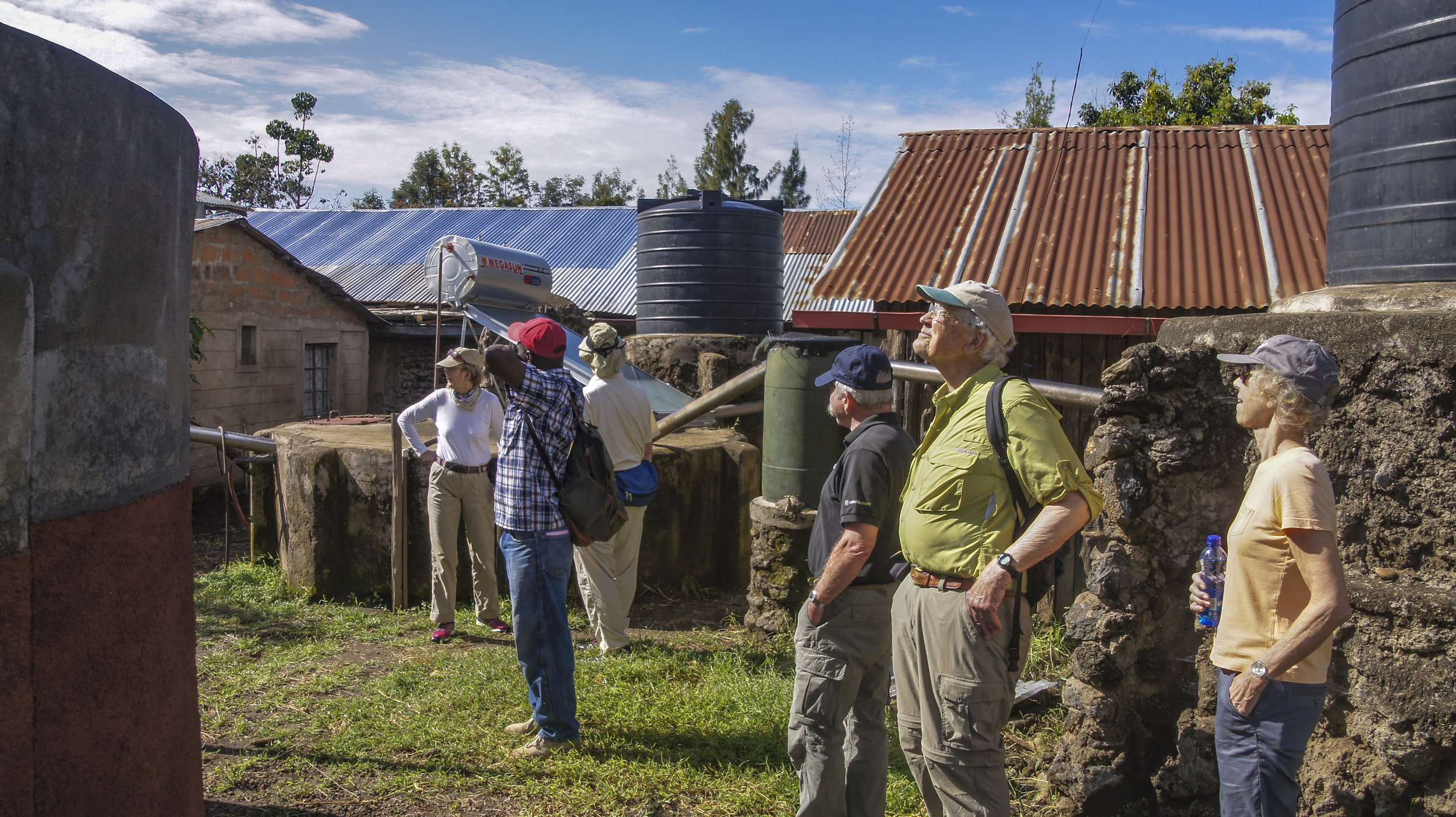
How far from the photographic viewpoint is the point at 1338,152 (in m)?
3.28

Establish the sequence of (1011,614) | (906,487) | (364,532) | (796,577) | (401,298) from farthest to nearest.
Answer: (401,298), (364,532), (796,577), (906,487), (1011,614)

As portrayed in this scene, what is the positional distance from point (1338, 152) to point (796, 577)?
3.29 m

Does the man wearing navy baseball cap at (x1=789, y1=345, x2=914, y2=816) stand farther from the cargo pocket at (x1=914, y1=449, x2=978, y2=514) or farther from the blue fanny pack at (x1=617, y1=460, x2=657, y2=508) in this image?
the blue fanny pack at (x1=617, y1=460, x2=657, y2=508)

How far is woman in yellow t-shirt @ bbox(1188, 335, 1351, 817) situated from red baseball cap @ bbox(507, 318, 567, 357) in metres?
2.69

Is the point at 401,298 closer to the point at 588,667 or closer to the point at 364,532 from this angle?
the point at 364,532

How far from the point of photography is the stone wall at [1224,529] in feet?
8.55

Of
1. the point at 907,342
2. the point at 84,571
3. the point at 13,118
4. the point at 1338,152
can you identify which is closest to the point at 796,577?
the point at 907,342

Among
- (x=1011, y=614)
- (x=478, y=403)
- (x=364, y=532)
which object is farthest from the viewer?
(x=364, y=532)

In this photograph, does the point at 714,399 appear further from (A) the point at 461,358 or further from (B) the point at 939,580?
(B) the point at 939,580

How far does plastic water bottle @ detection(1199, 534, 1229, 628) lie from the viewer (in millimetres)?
2703

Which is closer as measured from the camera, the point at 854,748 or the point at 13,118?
the point at 13,118

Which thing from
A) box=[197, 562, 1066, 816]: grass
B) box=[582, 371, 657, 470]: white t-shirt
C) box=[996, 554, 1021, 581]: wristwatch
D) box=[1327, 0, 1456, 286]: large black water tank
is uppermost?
box=[1327, 0, 1456, 286]: large black water tank

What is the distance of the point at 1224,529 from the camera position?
10.9 feet

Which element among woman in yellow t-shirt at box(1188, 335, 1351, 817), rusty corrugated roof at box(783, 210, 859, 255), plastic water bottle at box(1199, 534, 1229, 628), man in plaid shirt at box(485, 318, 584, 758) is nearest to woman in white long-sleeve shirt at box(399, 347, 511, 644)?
man in plaid shirt at box(485, 318, 584, 758)
